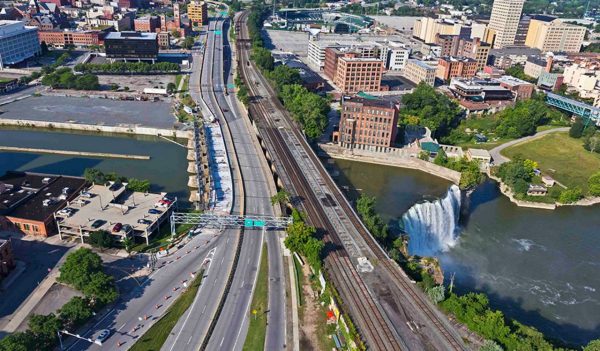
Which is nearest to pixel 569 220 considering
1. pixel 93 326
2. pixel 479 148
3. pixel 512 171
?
pixel 512 171

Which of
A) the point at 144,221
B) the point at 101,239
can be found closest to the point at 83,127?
the point at 144,221

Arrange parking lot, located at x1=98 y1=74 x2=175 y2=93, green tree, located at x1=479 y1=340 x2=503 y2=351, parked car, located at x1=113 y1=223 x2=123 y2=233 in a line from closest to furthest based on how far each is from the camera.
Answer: green tree, located at x1=479 y1=340 x2=503 y2=351 < parked car, located at x1=113 y1=223 x2=123 y2=233 < parking lot, located at x1=98 y1=74 x2=175 y2=93

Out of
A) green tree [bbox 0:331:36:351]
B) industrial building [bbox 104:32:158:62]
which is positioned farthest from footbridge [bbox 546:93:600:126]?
industrial building [bbox 104:32:158:62]

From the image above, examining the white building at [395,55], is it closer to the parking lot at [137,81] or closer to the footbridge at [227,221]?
the parking lot at [137,81]

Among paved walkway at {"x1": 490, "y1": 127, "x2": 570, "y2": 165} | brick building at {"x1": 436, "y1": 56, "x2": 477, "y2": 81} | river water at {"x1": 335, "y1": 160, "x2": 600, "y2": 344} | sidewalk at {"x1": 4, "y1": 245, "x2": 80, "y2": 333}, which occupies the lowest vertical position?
river water at {"x1": 335, "y1": 160, "x2": 600, "y2": 344}

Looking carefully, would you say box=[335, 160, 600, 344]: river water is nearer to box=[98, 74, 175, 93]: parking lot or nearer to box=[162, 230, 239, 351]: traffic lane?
box=[162, 230, 239, 351]: traffic lane

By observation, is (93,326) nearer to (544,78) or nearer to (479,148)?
(479,148)
